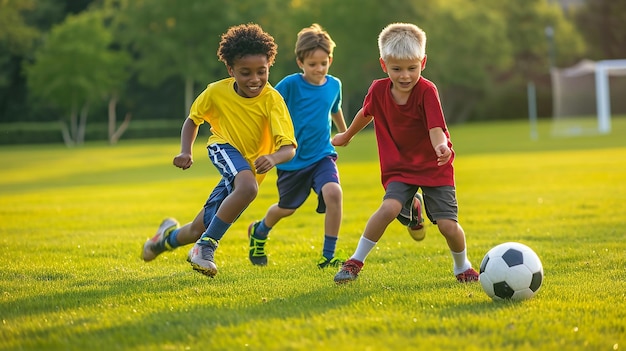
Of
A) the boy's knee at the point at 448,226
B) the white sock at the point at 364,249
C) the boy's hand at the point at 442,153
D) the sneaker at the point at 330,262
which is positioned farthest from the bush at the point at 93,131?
the boy's hand at the point at 442,153

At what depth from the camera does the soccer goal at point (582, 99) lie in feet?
123

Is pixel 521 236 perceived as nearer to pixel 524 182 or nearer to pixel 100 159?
pixel 524 182

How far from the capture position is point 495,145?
29.6 metres

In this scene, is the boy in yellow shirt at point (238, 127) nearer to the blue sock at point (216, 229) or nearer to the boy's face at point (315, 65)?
the blue sock at point (216, 229)

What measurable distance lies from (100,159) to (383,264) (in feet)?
82.8

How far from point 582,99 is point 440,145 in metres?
37.9

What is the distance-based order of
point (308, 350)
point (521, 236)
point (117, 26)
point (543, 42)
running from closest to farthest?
1. point (308, 350)
2. point (521, 236)
3. point (117, 26)
4. point (543, 42)

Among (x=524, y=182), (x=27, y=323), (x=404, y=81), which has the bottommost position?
(x=524, y=182)

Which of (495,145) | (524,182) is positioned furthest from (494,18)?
(524,182)

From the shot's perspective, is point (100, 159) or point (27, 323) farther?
point (100, 159)

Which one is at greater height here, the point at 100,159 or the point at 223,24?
the point at 223,24

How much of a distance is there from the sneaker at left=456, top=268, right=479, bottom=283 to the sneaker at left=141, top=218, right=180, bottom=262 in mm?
2398

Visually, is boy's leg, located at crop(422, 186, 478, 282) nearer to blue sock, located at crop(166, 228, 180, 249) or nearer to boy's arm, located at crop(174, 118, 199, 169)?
boy's arm, located at crop(174, 118, 199, 169)

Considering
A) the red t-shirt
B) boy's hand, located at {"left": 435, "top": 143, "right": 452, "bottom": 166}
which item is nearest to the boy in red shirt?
the red t-shirt
